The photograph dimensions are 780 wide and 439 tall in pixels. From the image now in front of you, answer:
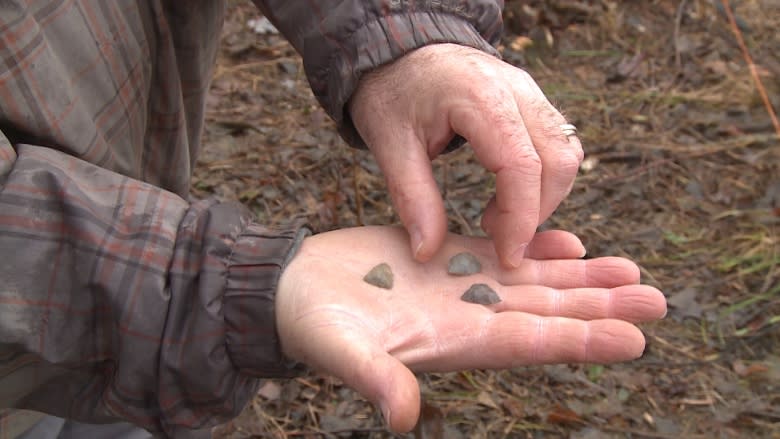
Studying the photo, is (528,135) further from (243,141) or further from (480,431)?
(243,141)

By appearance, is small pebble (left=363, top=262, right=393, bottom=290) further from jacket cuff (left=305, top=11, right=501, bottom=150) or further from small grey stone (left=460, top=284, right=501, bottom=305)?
jacket cuff (left=305, top=11, right=501, bottom=150)

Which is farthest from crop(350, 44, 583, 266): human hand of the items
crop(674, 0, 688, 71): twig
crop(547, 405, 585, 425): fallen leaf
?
crop(674, 0, 688, 71): twig

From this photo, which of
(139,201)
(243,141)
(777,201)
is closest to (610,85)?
(777,201)

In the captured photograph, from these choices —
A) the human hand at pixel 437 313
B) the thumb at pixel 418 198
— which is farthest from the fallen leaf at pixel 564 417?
the thumb at pixel 418 198

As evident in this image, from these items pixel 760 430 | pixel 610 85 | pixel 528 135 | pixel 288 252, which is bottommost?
pixel 760 430

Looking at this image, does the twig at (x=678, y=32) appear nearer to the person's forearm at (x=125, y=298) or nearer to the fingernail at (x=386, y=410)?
the person's forearm at (x=125, y=298)

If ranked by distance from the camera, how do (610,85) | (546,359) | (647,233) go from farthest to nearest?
(610,85)
(647,233)
(546,359)
